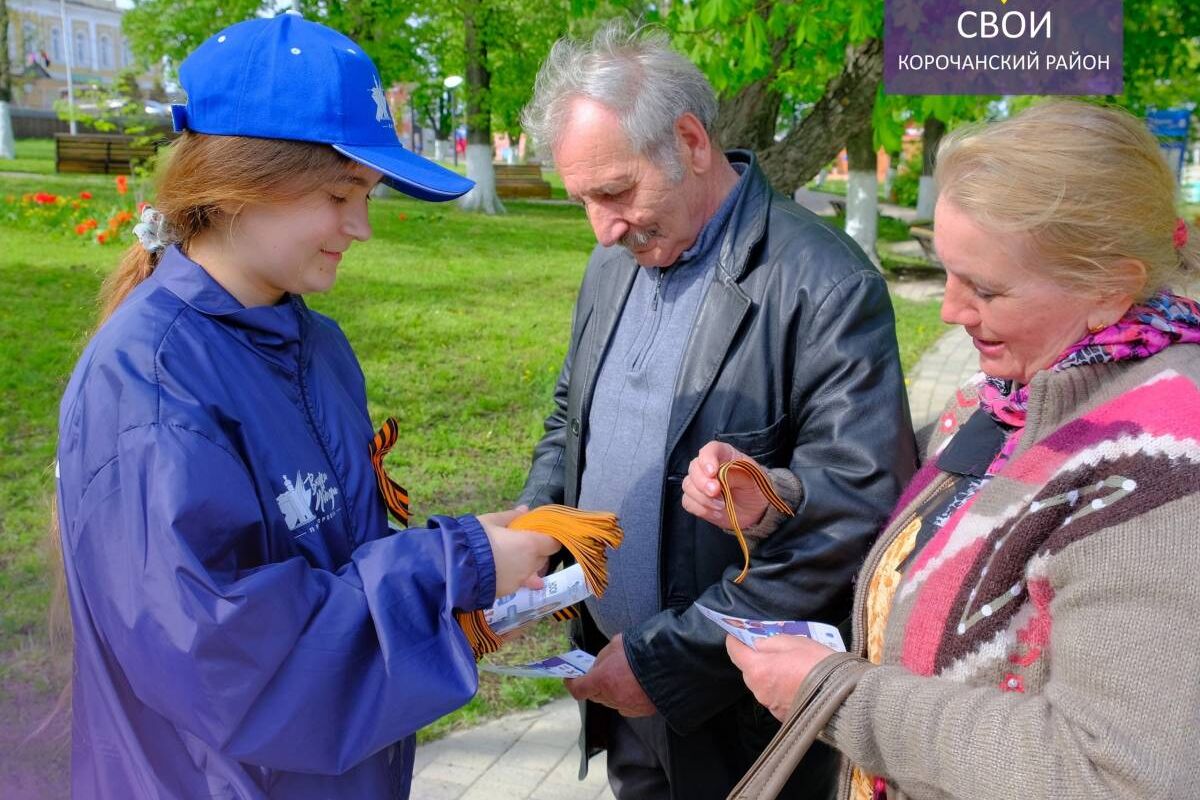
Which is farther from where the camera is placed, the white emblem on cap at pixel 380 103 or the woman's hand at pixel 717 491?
the woman's hand at pixel 717 491

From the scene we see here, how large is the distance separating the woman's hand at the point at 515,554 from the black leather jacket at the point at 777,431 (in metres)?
0.58

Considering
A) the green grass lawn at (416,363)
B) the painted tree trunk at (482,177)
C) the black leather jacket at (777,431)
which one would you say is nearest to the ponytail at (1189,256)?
the black leather jacket at (777,431)

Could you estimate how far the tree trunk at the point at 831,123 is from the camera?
26.0 feet

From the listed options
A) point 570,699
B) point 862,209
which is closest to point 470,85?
point 862,209

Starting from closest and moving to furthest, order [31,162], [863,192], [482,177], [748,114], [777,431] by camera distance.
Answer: [777,431] → [748,114] → [863,192] → [482,177] → [31,162]

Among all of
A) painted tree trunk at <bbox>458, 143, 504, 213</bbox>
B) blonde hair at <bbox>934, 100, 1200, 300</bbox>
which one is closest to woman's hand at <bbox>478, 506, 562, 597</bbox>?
blonde hair at <bbox>934, 100, 1200, 300</bbox>

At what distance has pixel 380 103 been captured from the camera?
189 centimetres

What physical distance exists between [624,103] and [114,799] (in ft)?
5.31

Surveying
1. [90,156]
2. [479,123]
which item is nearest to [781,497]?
Answer: [479,123]

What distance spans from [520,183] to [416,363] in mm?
23112

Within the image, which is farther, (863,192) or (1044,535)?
(863,192)

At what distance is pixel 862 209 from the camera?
1714 cm

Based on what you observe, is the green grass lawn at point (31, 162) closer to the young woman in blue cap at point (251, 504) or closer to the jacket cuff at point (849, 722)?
the young woman in blue cap at point (251, 504)

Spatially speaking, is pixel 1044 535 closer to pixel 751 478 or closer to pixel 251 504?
pixel 751 478
